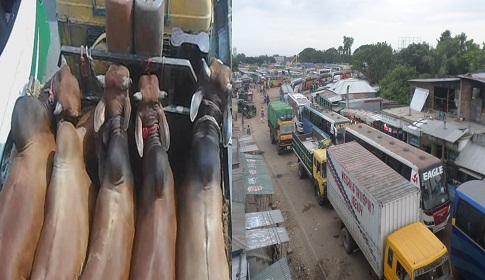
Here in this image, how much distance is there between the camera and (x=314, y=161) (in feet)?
51.8

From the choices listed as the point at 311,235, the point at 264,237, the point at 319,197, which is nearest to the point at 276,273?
the point at 264,237

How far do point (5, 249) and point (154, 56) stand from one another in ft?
5.44

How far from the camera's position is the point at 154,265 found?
2.14 metres

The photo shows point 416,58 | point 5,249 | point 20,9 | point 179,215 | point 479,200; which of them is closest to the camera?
point 5,249

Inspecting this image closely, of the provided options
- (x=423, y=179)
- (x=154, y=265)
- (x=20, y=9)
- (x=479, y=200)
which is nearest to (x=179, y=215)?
(x=154, y=265)

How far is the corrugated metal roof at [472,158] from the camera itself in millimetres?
12781

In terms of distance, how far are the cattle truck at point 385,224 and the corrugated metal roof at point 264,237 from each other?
2.46 meters

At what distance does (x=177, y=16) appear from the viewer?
11.6 ft

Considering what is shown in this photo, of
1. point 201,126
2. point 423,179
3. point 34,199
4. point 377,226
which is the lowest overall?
point 377,226

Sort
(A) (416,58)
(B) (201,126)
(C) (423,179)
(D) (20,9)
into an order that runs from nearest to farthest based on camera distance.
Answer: (B) (201,126)
(D) (20,9)
(C) (423,179)
(A) (416,58)

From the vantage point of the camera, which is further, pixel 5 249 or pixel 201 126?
pixel 201 126

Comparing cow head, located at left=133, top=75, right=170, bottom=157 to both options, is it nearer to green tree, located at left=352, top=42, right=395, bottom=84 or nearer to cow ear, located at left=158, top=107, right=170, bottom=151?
cow ear, located at left=158, top=107, right=170, bottom=151

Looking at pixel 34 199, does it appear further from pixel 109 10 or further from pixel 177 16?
pixel 177 16

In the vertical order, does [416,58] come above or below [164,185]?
above
